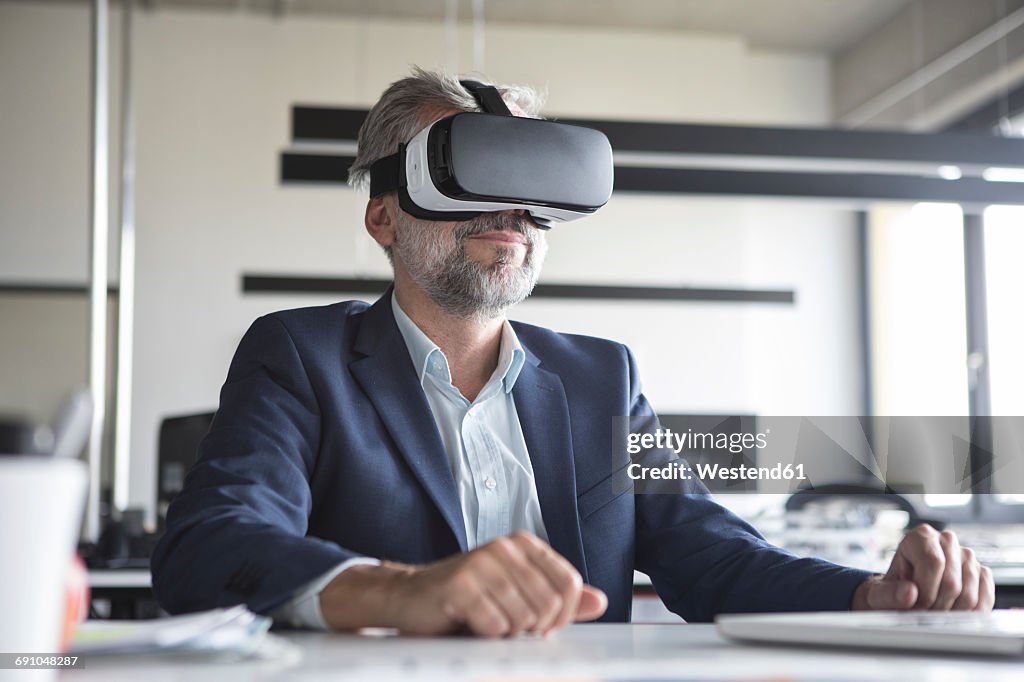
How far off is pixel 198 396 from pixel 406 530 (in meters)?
4.93

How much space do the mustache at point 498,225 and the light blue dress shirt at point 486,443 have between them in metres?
0.15

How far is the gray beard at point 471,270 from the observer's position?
164 cm

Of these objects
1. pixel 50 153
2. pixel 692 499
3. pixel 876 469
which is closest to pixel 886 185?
pixel 876 469

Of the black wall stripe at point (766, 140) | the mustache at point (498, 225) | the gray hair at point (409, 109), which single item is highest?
the black wall stripe at point (766, 140)

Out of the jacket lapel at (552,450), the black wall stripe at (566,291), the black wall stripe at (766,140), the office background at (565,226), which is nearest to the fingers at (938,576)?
the jacket lapel at (552,450)

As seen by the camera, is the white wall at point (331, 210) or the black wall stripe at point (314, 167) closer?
the black wall stripe at point (314, 167)

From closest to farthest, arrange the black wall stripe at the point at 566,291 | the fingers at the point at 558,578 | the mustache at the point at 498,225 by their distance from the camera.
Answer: the fingers at the point at 558,578
the mustache at the point at 498,225
the black wall stripe at the point at 566,291

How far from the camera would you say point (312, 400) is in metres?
1.44

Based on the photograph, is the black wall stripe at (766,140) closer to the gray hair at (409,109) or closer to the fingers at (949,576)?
the gray hair at (409,109)

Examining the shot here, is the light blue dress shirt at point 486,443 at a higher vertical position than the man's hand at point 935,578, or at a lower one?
higher

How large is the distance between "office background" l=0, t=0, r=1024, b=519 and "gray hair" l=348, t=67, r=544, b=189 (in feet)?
13.4

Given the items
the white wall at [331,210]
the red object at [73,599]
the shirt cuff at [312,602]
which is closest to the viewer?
the red object at [73,599]

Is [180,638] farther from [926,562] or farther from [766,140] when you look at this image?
[766,140]

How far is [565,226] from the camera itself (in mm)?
6508
